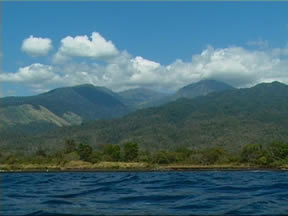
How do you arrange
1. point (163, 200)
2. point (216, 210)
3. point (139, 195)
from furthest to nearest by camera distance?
point (139, 195), point (163, 200), point (216, 210)

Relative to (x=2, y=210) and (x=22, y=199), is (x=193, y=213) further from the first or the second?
(x=22, y=199)

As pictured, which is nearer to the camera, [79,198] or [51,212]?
[51,212]

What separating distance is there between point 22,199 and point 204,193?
1415 cm

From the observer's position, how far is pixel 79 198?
33125mm

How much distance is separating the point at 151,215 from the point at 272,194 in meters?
14.6

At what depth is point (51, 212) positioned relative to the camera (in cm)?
2583

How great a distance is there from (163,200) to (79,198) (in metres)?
6.23

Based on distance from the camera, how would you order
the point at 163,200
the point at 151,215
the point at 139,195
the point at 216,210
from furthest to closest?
1. the point at 139,195
2. the point at 163,200
3. the point at 216,210
4. the point at 151,215

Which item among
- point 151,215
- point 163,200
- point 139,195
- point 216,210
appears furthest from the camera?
point 139,195

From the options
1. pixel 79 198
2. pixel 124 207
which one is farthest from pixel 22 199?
pixel 124 207

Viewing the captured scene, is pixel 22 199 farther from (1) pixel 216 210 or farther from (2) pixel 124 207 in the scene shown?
(1) pixel 216 210

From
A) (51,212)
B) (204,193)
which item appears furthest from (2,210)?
(204,193)

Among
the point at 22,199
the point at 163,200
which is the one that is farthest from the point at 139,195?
the point at 22,199

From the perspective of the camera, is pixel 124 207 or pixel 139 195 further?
pixel 139 195
